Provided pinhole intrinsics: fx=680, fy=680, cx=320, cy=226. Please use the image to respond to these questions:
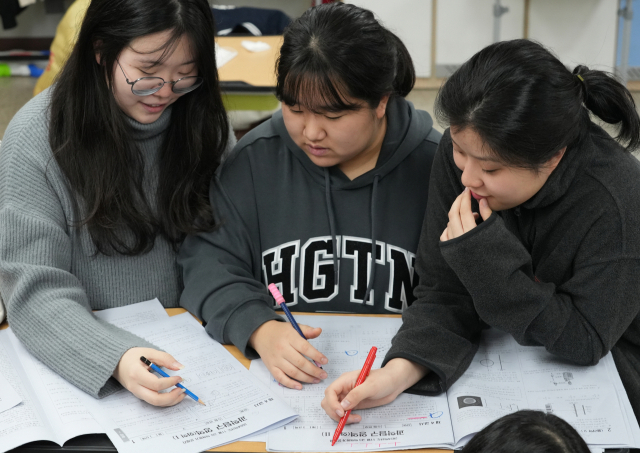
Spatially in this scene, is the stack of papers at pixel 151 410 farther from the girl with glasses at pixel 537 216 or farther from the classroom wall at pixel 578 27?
the classroom wall at pixel 578 27

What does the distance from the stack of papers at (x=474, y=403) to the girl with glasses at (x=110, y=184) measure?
22cm

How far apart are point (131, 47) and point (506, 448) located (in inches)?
37.5

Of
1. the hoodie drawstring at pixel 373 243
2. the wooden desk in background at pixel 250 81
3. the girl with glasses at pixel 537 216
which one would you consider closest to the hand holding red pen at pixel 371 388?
the girl with glasses at pixel 537 216

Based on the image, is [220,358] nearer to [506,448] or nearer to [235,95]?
[506,448]

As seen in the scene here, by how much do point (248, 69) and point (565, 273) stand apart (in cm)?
184

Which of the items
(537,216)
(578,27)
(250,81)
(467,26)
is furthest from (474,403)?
(578,27)

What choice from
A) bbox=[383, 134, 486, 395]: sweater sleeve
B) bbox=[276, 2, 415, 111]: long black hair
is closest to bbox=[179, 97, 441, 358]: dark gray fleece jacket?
bbox=[383, 134, 486, 395]: sweater sleeve

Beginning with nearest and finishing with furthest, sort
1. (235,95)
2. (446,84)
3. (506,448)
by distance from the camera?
1. (506,448)
2. (446,84)
3. (235,95)

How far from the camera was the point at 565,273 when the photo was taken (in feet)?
4.05

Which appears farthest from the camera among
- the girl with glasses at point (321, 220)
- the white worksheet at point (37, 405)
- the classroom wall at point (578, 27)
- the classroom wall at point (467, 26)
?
the classroom wall at point (467, 26)

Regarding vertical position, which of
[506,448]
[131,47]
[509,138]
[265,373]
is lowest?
[265,373]

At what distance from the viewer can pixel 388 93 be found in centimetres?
131

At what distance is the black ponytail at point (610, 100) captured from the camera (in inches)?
45.2

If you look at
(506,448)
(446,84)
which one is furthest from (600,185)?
(506,448)
